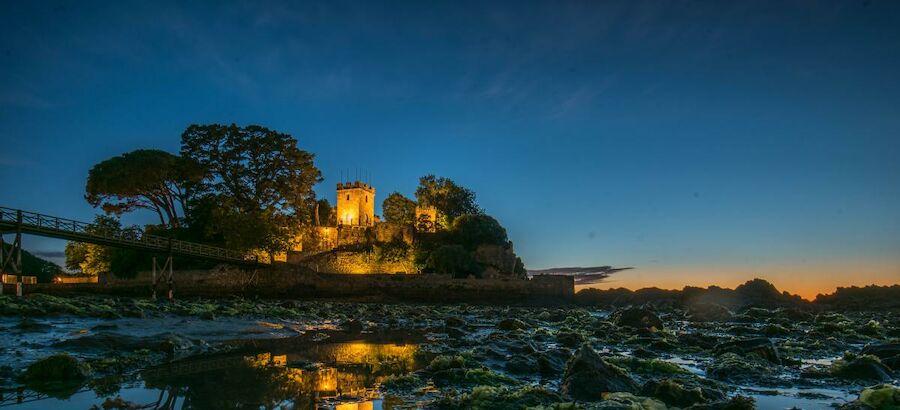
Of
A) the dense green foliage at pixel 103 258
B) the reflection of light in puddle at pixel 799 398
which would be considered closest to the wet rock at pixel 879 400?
the reflection of light in puddle at pixel 799 398

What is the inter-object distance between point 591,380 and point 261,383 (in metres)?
4.24

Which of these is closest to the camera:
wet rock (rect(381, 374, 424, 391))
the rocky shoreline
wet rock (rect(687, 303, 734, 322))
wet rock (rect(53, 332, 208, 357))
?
the rocky shoreline

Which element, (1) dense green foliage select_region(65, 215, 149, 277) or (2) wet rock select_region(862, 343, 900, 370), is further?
(1) dense green foliage select_region(65, 215, 149, 277)

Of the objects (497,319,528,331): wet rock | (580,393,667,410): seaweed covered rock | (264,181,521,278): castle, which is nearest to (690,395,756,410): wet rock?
(580,393,667,410): seaweed covered rock

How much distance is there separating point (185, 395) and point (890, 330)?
1980 cm

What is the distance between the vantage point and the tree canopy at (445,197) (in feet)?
264

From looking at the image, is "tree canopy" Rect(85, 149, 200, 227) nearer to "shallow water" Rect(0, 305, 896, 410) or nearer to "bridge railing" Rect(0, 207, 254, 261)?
"bridge railing" Rect(0, 207, 254, 261)

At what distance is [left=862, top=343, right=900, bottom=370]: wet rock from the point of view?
7992 millimetres

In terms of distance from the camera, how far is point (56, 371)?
6219 millimetres

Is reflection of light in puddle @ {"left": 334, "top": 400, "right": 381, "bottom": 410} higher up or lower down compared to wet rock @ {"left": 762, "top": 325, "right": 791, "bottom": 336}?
higher up

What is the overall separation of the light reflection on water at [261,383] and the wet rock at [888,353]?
7.88 metres

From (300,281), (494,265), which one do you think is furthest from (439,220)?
(300,281)

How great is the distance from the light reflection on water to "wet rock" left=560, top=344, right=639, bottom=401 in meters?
2.43

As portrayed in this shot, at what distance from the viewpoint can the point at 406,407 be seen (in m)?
5.33
